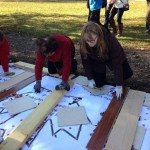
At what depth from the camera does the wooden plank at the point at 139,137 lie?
294 centimetres

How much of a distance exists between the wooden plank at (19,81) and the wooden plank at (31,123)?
0.59 m

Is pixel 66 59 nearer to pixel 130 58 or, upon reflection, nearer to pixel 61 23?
pixel 130 58

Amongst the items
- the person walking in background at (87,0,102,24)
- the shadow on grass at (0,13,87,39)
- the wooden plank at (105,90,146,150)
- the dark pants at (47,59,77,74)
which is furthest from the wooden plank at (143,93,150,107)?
the shadow on grass at (0,13,87,39)

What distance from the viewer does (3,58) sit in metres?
4.54

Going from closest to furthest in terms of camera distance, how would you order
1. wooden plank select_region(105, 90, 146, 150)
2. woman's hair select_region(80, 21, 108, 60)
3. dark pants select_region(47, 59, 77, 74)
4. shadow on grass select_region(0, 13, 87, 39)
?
wooden plank select_region(105, 90, 146, 150) < woman's hair select_region(80, 21, 108, 60) < dark pants select_region(47, 59, 77, 74) < shadow on grass select_region(0, 13, 87, 39)

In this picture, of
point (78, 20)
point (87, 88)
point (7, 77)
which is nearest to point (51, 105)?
point (87, 88)

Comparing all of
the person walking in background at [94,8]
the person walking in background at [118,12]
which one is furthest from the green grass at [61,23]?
the person walking in background at [94,8]

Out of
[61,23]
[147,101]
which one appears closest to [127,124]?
[147,101]

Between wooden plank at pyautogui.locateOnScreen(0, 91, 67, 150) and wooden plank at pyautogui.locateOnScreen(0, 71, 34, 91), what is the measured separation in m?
0.59

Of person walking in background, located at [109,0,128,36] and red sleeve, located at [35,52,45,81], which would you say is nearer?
red sleeve, located at [35,52,45,81]

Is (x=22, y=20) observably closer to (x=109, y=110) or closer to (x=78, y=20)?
(x=78, y=20)

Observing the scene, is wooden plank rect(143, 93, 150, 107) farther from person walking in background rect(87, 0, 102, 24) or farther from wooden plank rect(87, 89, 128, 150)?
person walking in background rect(87, 0, 102, 24)

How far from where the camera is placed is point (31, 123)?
10.9ft

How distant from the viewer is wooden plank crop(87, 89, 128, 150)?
2.97 m
